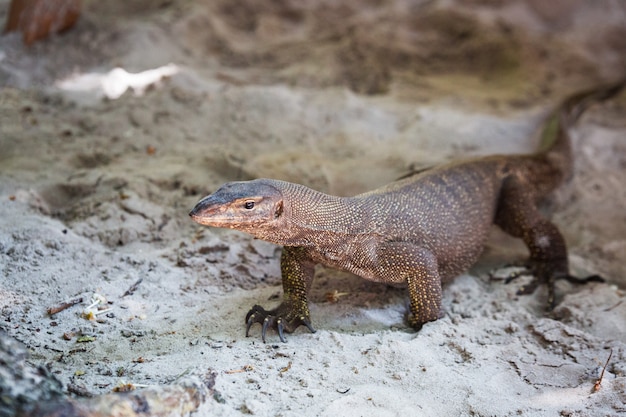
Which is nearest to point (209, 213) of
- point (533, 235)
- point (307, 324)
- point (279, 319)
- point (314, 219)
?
point (314, 219)

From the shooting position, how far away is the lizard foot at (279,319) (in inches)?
165

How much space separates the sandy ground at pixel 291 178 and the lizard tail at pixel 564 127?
0.19 meters

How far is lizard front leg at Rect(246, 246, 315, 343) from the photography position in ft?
14.0

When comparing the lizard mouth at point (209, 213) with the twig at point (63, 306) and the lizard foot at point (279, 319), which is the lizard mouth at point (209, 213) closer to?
the lizard foot at point (279, 319)

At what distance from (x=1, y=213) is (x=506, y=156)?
446cm

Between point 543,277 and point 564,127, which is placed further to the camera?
point 564,127

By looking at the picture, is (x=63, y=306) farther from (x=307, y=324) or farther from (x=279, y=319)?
(x=307, y=324)

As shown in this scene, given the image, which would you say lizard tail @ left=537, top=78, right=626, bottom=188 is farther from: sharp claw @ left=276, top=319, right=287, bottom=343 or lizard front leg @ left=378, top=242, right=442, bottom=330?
sharp claw @ left=276, top=319, right=287, bottom=343

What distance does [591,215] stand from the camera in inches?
249

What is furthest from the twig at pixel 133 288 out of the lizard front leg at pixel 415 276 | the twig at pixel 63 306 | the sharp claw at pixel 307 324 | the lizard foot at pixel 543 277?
the lizard foot at pixel 543 277

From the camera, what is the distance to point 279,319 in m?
4.24

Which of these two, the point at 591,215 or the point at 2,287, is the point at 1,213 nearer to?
the point at 2,287

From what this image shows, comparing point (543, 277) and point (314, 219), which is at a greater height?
point (314, 219)

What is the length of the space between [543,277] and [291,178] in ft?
7.92
